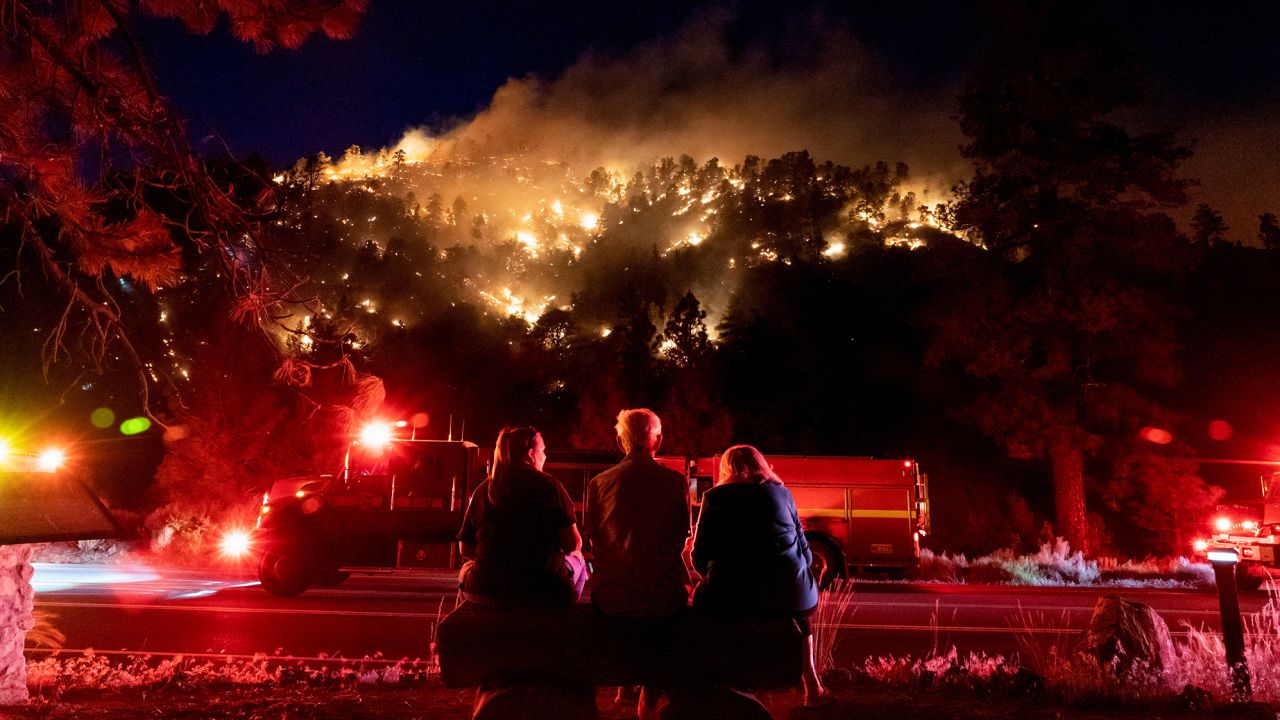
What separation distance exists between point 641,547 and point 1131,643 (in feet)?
14.5

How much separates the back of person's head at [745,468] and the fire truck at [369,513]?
25.6 ft

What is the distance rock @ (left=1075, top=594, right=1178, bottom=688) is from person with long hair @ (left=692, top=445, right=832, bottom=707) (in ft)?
10.1

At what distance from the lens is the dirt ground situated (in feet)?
16.5

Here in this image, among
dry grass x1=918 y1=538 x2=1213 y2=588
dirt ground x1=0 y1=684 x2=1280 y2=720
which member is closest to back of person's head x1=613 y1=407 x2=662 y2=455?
dirt ground x1=0 y1=684 x2=1280 y2=720

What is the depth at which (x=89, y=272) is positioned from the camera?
16.0 feet

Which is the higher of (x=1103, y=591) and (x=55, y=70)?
(x=55, y=70)

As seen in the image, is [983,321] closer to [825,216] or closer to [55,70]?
[55,70]

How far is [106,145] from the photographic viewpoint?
467 cm

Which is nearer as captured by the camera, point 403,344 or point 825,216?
point 403,344

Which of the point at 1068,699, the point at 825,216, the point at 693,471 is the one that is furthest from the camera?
the point at 825,216

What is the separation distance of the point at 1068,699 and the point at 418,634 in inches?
259

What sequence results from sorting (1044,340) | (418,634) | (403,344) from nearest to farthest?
(418,634), (1044,340), (403,344)

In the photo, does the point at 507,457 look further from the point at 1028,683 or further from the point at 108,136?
the point at 1028,683

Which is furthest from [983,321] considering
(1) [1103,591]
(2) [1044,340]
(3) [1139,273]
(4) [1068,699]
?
(4) [1068,699]
